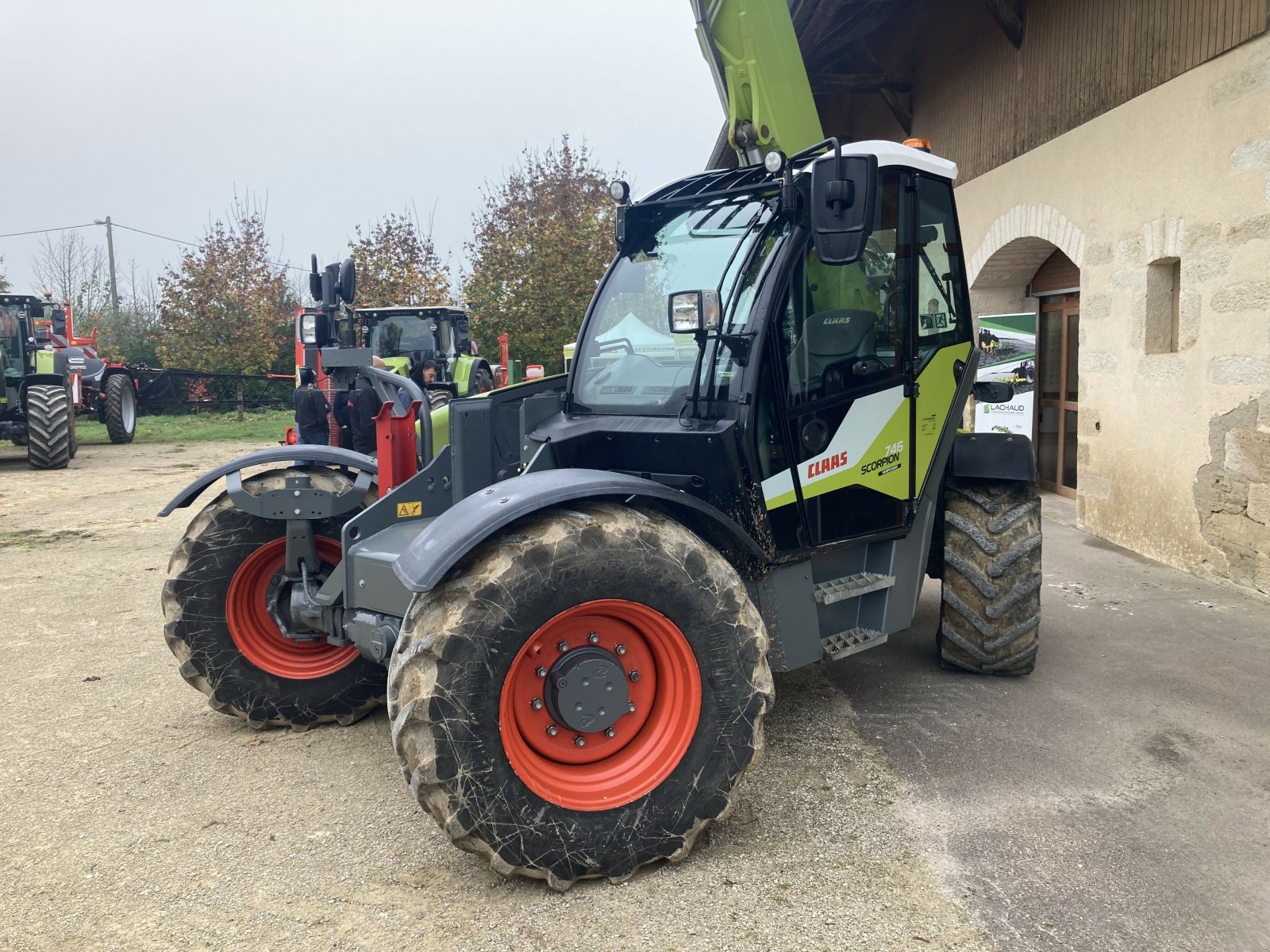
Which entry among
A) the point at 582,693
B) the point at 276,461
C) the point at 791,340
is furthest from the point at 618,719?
the point at 276,461

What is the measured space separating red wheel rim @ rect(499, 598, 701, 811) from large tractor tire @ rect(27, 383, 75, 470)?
13261 mm

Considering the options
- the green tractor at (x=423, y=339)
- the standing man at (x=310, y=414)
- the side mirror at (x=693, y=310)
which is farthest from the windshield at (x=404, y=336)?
the side mirror at (x=693, y=310)

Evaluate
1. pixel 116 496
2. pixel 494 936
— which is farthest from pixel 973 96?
pixel 116 496

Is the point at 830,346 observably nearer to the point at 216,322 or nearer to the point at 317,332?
the point at 317,332

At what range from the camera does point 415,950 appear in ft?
8.43

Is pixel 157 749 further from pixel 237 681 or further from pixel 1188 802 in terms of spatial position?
pixel 1188 802

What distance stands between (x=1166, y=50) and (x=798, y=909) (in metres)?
6.47

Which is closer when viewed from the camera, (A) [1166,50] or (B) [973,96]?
(A) [1166,50]

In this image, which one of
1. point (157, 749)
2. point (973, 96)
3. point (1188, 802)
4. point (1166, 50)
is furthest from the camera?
point (973, 96)

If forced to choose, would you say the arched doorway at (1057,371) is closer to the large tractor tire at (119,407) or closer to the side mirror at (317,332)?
the side mirror at (317,332)

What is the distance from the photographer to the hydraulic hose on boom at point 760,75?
16.7 ft

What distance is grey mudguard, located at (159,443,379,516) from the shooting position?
416 centimetres

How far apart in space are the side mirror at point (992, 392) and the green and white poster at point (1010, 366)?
4284mm

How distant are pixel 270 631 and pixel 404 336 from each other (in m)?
12.3
